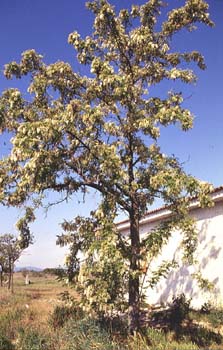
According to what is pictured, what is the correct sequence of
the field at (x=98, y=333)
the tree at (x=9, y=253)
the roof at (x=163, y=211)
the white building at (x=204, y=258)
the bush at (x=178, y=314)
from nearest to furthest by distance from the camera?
1. the field at (x=98, y=333)
2. the bush at (x=178, y=314)
3. the roof at (x=163, y=211)
4. the white building at (x=204, y=258)
5. the tree at (x=9, y=253)

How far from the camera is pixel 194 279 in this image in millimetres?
14633

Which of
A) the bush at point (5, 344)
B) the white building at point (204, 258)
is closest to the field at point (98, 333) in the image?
the bush at point (5, 344)

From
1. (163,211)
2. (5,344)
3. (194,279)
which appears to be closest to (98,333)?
(5,344)

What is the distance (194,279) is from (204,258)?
1.01m

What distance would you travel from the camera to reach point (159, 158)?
1038 cm

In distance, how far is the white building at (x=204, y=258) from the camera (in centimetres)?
1346

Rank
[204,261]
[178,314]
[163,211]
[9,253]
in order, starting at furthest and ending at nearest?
1. [9,253]
2. [163,211]
3. [204,261]
4. [178,314]

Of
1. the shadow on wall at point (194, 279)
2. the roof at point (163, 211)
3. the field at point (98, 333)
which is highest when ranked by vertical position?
the roof at point (163, 211)

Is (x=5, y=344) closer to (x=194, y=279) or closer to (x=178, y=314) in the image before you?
(x=178, y=314)

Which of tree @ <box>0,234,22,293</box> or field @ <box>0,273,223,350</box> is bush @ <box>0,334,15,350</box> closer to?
field @ <box>0,273,223,350</box>

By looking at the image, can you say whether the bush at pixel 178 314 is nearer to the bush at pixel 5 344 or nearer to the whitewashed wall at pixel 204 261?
the whitewashed wall at pixel 204 261

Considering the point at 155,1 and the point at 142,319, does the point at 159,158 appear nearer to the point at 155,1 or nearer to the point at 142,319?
the point at 155,1

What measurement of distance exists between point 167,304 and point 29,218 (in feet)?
25.0

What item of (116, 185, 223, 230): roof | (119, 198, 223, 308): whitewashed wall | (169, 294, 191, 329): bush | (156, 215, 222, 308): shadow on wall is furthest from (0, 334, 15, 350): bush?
(119, 198, 223, 308): whitewashed wall
